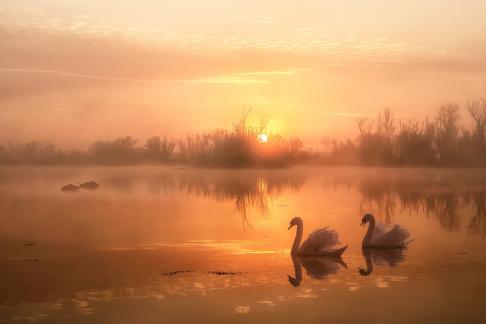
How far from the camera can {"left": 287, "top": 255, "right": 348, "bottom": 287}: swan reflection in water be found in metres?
8.38

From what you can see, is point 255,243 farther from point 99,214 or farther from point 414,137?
point 414,137

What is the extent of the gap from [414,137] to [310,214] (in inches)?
1173

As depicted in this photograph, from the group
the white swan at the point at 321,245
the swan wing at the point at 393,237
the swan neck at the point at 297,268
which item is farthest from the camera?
the swan wing at the point at 393,237

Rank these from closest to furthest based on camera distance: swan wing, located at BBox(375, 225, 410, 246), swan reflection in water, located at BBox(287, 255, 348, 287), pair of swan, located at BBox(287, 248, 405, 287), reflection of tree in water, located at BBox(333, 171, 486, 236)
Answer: swan reflection in water, located at BBox(287, 255, 348, 287) → pair of swan, located at BBox(287, 248, 405, 287) → swan wing, located at BBox(375, 225, 410, 246) → reflection of tree in water, located at BBox(333, 171, 486, 236)

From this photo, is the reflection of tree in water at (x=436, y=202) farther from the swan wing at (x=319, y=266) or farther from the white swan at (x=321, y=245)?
the swan wing at (x=319, y=266)

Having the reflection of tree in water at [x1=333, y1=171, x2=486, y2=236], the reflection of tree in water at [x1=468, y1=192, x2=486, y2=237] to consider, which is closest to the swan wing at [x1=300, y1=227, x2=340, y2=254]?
the reflection of tree in water at [x1=468, y1=192, x2=486, y2=237]

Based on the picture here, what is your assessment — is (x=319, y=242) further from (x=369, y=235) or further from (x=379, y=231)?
(x=379, y=231)

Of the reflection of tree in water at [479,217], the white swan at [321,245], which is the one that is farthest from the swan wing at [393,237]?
the reflection of tree in water at [479,217]

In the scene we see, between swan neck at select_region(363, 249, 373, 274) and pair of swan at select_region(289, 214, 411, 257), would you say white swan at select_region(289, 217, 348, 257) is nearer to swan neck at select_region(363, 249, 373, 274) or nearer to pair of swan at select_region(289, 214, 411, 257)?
pair of swan at select_region(289, 214, 411, 257)

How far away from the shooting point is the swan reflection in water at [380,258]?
8.97 meters

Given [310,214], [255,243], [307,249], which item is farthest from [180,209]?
[307,249]

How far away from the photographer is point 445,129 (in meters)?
43.7

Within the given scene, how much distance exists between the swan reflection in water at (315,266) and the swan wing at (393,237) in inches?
45.8

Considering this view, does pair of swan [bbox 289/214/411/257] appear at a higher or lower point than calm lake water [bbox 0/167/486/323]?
higher
